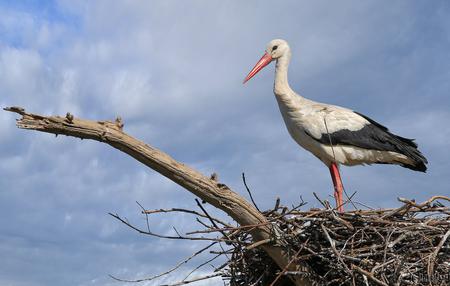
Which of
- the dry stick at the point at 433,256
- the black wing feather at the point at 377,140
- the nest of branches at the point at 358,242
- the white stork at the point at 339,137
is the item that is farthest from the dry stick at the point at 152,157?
the black wing feather at the point at 377,140

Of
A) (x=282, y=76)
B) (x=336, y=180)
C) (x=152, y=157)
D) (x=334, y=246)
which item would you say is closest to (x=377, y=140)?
(x=336, y=180)

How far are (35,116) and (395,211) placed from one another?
3503mm

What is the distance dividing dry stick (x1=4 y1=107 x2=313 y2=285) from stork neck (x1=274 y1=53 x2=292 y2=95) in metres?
3.73

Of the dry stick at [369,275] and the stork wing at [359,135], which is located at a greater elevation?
the stork wing at [359,135]

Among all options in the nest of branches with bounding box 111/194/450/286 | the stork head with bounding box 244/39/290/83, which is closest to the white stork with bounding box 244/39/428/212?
the stork head with bounding box 244/39/290/83

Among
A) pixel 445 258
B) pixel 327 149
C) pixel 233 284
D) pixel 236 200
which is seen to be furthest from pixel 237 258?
pixel 327 149

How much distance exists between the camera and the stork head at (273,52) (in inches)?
382

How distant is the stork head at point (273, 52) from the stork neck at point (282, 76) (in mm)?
71

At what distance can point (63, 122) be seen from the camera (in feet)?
15.8

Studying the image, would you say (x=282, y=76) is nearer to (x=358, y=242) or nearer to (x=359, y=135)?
(x=359, y=135)

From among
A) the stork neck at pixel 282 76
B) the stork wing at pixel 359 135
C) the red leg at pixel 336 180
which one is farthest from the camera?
the stork neck at pixel 282 76

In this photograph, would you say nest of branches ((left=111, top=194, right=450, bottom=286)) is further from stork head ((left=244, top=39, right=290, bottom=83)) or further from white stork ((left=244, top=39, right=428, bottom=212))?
stork head ((left=244, top=39, right=290, bottom=83))

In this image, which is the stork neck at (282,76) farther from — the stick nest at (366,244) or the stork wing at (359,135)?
the stick nest at (366,244)

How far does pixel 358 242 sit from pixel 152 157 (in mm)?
2230
